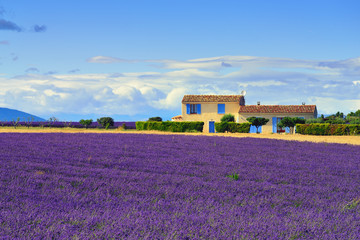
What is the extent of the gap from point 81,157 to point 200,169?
3403 mm

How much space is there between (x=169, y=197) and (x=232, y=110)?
44.9m

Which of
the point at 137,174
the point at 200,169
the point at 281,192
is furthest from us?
the point at 200,169

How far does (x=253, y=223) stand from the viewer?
4.55 meters

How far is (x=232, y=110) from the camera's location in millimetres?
50594

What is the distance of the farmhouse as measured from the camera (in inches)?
1918

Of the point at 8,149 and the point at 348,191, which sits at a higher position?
the point at 8,149

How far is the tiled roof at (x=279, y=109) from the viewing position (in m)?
48.8

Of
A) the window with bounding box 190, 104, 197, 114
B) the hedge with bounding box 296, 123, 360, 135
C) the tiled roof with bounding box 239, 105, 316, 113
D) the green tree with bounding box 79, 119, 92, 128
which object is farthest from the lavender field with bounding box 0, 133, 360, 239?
the window with bounding box 190, 104, 197, 114

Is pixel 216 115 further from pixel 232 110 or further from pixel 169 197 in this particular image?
pixel 169 197

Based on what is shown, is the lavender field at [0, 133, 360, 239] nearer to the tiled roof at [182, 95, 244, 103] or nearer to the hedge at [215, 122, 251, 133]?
the hedge at [215, 122, 251, 133]

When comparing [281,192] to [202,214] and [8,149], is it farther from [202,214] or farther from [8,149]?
[8,149]

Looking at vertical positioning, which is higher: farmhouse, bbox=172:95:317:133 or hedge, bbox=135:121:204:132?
farmhouse, bbox=172:95:317:133

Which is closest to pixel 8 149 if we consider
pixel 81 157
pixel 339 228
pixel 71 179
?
pixel 81 157

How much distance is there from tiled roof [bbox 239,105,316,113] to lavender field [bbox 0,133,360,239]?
37625 millimetres
